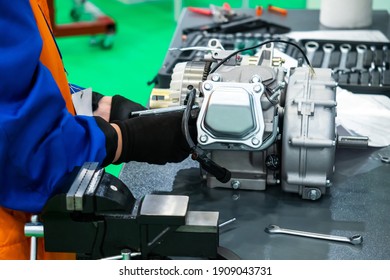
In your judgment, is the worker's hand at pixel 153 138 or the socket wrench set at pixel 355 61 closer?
the worker's hand at pixel 153 138

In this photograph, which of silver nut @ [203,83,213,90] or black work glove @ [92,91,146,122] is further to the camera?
black work glove @ [92,91,146,122]

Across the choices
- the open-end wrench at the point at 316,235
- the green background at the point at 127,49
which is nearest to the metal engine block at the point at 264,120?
the open-end wrench at the point at 316,235

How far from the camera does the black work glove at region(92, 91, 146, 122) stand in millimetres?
1474

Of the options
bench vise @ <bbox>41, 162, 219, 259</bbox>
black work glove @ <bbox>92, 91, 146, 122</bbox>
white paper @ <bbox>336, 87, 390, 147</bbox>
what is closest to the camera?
bench vise @ <bbox>41, 162, 219, 259</bbox>

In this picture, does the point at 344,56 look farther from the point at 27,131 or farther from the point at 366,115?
the point at 27,131

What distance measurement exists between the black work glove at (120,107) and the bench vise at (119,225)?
0.43m

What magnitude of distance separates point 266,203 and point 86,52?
302cm

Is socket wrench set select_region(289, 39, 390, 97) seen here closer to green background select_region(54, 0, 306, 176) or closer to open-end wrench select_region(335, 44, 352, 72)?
open-end wrench select_region(335, 44, 352, 72)

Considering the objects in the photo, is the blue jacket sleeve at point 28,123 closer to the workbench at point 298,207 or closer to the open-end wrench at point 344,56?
the workbench at point 298,207

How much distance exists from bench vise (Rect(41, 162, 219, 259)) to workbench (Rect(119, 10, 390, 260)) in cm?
18

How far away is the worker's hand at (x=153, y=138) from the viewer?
129 cm

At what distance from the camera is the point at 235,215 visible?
131cm

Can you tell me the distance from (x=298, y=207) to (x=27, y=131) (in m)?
0.55

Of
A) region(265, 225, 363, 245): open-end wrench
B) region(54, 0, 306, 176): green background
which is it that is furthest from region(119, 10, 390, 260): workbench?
region(54, 0, 306, 176): green background
